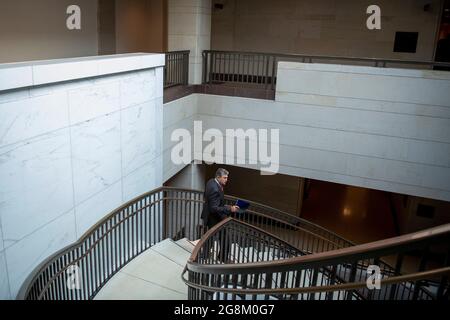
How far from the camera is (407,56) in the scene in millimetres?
11234

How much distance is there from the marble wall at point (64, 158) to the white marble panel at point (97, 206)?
0.02m

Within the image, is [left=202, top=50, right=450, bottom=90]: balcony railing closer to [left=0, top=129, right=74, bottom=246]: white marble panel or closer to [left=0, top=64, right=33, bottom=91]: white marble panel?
[left=0, top=129, right=74, bottom=246]: white marble panel

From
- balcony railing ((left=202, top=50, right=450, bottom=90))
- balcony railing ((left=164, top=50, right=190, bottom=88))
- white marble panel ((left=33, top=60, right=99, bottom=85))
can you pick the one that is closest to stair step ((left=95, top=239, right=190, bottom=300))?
white marble panel ((left=33, top=60, right=99, bottom=85))

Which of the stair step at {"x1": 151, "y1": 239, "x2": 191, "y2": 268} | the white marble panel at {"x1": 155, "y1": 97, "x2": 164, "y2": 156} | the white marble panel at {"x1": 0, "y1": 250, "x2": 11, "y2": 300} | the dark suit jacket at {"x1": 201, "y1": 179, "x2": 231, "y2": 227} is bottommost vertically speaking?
the stair step at {"x1": 151, "y1": 239, "x2": 191, "y2": 268}

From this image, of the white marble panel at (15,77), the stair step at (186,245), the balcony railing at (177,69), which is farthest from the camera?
the balcony railing at (177,69)

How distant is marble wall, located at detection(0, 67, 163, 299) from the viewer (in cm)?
471

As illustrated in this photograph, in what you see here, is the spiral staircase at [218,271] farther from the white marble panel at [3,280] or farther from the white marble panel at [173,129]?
the white marble panel at [173,129]

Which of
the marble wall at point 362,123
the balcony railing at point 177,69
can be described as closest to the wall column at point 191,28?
the balcony railing at point 177,69

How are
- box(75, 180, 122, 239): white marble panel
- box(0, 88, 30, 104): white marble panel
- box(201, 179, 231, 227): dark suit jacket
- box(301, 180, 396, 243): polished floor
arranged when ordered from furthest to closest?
box(301, 180, 396, 243): polished floor
box(201, 179, 231, 227): dark suit jacket
box(75, 180, 122, 239): white marble panel
box(0, 88, 30, 104): white marble panel

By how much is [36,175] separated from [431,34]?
1051 centimetres

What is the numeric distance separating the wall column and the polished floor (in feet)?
23.0

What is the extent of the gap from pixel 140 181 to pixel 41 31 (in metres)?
4.36

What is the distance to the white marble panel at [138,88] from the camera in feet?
22.4
